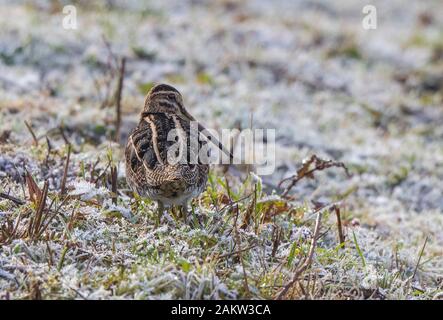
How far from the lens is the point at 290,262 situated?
4.46 m

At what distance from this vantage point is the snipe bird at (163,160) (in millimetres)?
4555

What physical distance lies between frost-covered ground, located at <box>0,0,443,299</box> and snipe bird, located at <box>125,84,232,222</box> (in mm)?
223

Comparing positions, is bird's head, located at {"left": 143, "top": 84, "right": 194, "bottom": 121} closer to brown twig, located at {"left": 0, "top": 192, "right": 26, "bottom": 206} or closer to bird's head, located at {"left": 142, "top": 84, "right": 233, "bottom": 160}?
bird's head, located at {"left": 142, "top": 84, "right": 233, "bottom": 160}

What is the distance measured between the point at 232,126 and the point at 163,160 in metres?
3.90

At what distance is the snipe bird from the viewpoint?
179 inches

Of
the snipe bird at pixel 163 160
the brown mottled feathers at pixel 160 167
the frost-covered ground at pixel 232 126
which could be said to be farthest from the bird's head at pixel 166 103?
the frost-covered ground at pixel 232 126

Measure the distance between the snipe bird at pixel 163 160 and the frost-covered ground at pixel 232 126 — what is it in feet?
0.73

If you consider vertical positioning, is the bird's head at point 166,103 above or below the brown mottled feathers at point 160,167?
above

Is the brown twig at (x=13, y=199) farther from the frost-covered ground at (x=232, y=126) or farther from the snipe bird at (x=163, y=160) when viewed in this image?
the snipe bird at (x=163, y=160)

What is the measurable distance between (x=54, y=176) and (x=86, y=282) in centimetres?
178

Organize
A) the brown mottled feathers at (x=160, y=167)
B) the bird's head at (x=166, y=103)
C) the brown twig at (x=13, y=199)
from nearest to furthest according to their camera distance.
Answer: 1. the brown mottled feathers at (x=160, y=167)
2. the brown twig at (x=13, y=199)
3. the bird's head at (x=166, y=103)

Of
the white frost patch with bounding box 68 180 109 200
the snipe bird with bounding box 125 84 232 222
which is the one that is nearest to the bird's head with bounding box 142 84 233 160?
the snipe bird with bounding box 125 84 232 222
